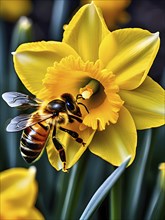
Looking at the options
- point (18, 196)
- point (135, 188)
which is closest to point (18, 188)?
point (18, 196)

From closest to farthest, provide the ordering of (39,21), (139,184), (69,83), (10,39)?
1. (69,83)
2. (139,184)
3. (10,39)
4. (39,21)

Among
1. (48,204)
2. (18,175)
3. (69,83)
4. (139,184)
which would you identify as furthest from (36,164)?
(18,175)

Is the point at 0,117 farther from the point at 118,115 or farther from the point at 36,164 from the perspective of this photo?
the point at 118,115

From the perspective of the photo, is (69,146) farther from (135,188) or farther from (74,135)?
(135,188)

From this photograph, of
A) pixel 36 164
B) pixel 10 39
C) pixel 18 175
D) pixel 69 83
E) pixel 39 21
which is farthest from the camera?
pixel 39 21

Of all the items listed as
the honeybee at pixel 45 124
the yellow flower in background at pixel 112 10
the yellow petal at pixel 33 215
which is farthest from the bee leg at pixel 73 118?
the yellow flower in background at pixel 112 10
